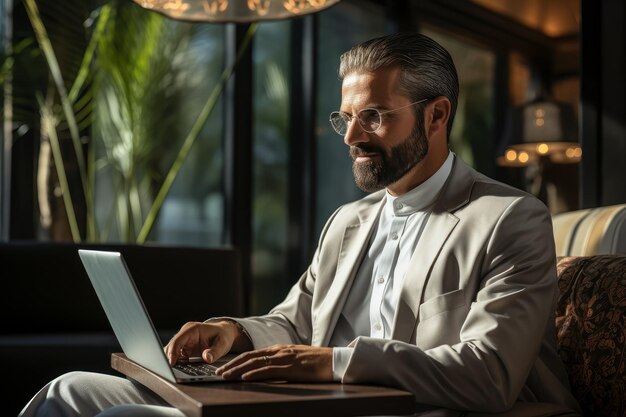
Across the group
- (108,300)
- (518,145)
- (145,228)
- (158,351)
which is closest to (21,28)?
(145,228)

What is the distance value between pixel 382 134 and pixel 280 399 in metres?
0.91

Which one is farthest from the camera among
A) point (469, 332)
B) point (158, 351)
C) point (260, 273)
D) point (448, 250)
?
point (260, 273)

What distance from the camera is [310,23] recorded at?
5.21m

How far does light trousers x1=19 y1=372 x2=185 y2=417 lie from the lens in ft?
6.31

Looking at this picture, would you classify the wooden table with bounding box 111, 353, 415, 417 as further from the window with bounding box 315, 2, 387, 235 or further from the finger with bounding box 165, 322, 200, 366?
the window with bounding box 315, 2, 387, 235

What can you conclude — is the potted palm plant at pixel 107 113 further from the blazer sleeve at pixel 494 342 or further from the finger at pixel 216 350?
the blazer sleeve at pixel 494 342

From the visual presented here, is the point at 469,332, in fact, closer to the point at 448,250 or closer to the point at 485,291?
the point at 485,291

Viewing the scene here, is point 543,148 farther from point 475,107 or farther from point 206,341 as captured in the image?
point 206,341

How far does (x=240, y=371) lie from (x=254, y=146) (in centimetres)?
365

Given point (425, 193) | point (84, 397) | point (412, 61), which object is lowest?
point (84, 397)

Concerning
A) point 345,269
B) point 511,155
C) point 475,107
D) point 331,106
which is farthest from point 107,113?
point 345,269

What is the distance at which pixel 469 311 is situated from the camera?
183 cm

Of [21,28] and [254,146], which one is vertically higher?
[21,28]

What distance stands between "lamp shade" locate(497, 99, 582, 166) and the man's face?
5.68ft
